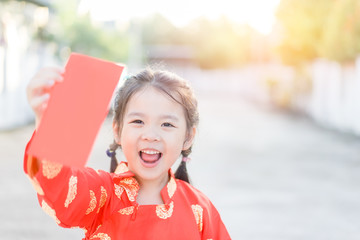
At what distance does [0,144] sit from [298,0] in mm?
10509

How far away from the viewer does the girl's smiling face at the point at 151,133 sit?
246 cm

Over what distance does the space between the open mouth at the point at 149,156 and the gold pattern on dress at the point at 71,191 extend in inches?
14.0

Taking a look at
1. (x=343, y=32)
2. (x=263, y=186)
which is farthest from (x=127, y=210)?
(x=343, y=32)

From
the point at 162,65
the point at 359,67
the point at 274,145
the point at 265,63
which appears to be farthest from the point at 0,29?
the point at 265,63

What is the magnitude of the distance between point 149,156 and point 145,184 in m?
0.15

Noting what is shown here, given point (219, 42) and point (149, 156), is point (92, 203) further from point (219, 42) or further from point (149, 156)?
point (219, 42)

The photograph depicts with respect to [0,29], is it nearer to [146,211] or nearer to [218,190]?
[218,190]

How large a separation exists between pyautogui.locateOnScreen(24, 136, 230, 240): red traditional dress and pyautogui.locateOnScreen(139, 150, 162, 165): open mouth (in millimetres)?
89

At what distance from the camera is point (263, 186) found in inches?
317

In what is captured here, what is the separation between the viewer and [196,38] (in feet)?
212

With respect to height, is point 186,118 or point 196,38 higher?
point 196,38

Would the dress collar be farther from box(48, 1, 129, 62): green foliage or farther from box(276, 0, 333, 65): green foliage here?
box(48, 1, 129, 62): green foliage

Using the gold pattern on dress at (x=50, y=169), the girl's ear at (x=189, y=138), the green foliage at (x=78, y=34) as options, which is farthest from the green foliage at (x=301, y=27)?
the gold pattern on dress at (x=50, y=169)

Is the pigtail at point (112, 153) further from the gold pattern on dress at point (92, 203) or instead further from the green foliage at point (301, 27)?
the green foliage at point (301, 27)
